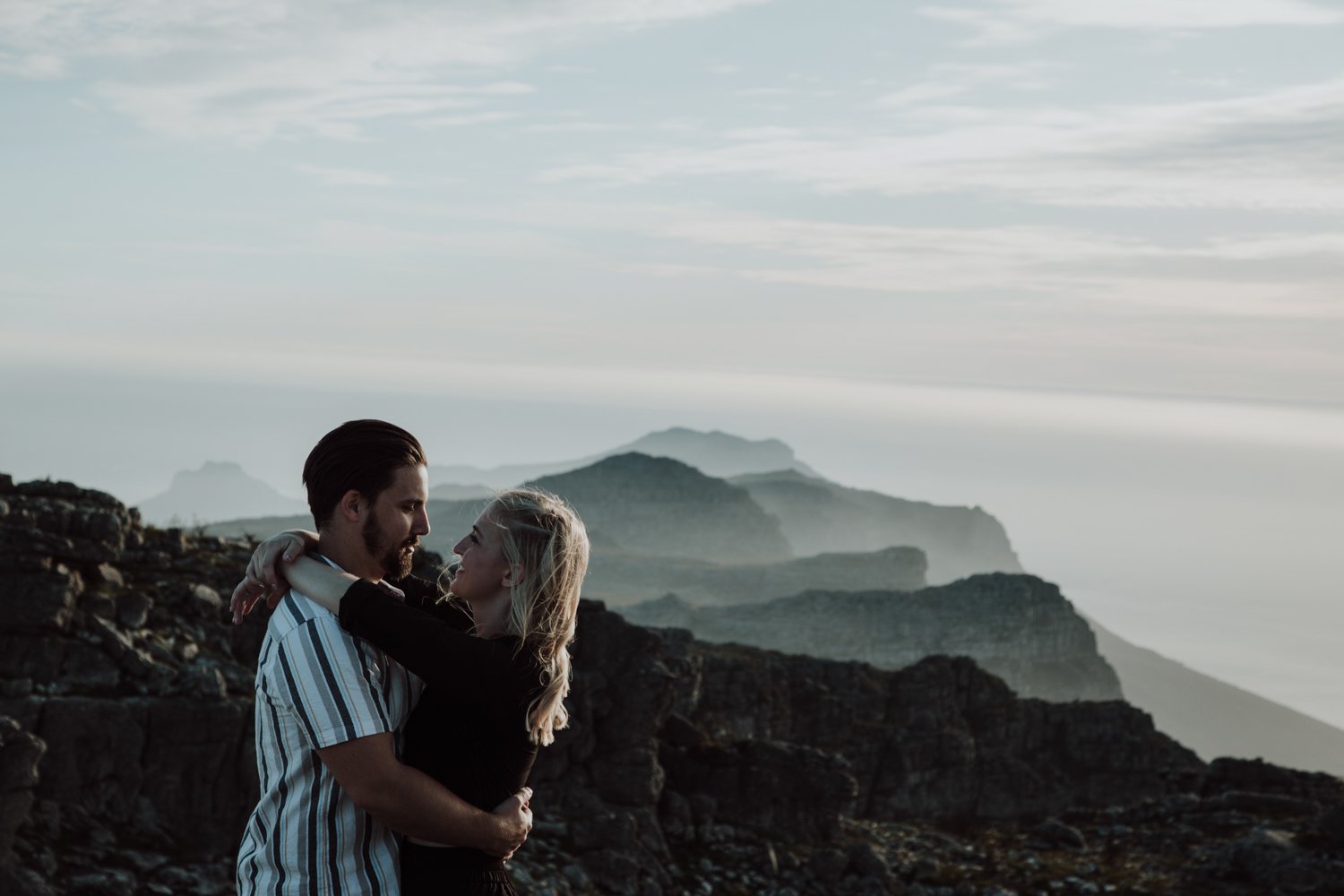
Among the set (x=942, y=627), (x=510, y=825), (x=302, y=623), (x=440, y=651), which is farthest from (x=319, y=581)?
(x=942, y=627)

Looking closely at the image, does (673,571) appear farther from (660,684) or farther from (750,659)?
(660,684)

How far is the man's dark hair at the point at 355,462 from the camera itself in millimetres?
6094

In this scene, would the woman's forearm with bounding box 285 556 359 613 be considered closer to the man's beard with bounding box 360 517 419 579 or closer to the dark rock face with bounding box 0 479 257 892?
the man's beard with bounding box 360 517 419 579

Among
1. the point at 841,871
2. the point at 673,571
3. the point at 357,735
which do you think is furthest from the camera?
the point at 673,571

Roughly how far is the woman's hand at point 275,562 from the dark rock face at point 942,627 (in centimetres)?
12463

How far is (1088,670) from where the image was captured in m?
150

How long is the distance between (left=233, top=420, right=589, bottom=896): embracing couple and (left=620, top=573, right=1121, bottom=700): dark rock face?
409 ft

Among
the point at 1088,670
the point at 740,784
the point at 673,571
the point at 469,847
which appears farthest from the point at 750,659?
the point at 673,571

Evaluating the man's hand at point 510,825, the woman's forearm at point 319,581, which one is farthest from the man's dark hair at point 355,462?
the man's hand at point 510,825

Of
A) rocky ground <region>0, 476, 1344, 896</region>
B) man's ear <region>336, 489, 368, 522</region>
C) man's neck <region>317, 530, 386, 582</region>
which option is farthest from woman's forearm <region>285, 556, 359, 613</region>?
rocky ground <region>0, 476, 1344, 896</region>

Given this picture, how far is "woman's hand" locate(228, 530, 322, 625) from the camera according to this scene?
244 inches

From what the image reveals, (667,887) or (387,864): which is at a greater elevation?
(387,864)

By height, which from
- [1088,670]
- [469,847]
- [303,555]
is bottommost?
[1088,670]

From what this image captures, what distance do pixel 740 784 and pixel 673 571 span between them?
157551mm
